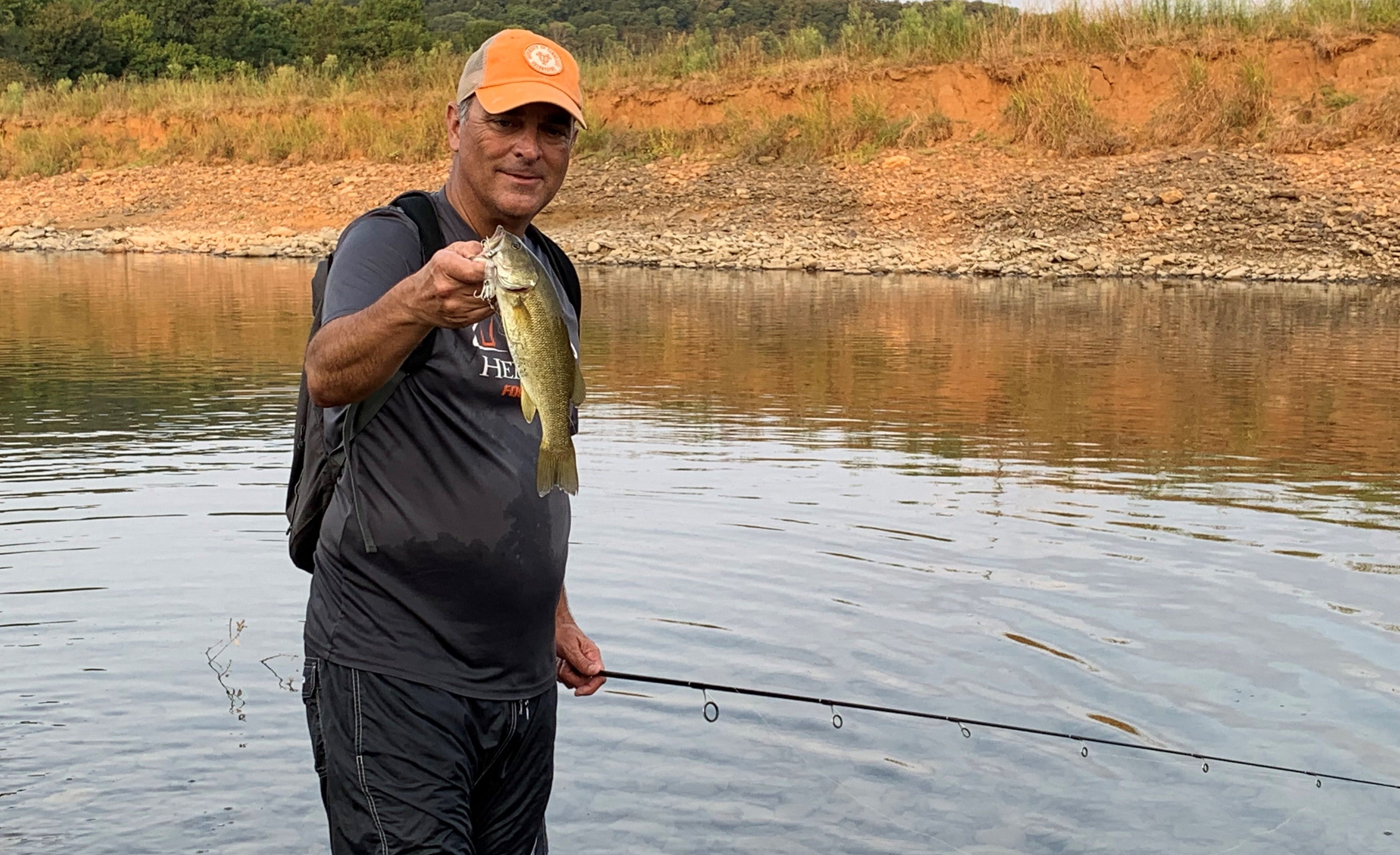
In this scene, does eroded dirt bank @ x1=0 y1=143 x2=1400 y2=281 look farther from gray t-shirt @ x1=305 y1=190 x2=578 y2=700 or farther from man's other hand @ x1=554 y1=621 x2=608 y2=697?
gray t-shirt @ x1=305 y1=190 x2=578 y2=700

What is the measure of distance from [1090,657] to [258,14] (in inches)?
2260

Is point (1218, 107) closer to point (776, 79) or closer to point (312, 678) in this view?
point (776, 79)

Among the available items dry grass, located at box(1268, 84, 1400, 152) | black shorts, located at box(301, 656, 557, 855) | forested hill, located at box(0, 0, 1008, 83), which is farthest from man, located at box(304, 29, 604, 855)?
forested hill, located at box(0, 0, 1008, 83)

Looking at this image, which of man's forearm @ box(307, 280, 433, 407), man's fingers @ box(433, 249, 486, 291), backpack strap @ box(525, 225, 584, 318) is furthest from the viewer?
backpack strap @ box(525, 225, 584, 318)

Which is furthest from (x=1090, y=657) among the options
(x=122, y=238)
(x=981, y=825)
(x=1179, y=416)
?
(x=122, y=238)

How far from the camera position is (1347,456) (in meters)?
11.5

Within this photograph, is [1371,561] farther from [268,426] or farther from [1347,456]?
[268,426]

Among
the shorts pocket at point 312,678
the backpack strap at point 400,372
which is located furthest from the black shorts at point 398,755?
the backpack strap at point 400,372

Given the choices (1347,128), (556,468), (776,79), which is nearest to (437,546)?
(556,468)

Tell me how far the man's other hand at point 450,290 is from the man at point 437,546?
0.19 m

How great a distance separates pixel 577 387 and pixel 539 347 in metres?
0.25

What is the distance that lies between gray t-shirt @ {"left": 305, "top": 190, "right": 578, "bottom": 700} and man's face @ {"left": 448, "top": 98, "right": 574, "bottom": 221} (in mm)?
120

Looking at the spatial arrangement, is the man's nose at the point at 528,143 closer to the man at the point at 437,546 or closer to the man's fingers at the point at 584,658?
the man at the point at 437,546

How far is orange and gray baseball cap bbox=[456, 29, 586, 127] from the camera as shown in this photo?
3279 mm
